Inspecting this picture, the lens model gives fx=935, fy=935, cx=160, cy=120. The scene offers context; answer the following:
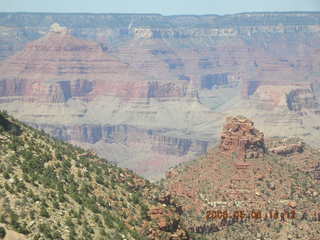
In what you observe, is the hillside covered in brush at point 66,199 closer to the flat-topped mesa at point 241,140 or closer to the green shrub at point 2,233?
the green shrub at point 2,233

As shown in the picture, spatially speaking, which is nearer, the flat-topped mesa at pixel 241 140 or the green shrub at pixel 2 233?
the green shrub at pixel 2 233

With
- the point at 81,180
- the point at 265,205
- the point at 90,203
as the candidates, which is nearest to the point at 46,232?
the point at 90,203

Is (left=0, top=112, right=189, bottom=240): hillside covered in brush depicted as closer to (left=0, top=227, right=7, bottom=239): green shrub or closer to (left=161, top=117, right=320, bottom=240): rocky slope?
(left=0, top=227, right=7, bottom=239): green shrub

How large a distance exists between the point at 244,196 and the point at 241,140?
12.6 metres

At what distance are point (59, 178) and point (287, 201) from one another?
3909 centimetres

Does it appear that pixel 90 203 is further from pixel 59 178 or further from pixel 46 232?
pixel 46 232

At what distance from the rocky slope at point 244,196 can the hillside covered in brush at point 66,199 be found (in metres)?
15.9

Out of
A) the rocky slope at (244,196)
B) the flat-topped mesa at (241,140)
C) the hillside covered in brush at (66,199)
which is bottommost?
the rocky slope at (244,196)

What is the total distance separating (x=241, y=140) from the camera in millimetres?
86438

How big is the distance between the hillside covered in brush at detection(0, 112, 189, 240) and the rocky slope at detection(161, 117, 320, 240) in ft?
52.0

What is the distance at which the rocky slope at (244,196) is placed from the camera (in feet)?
214
